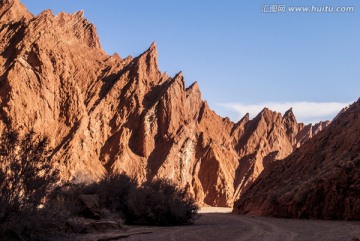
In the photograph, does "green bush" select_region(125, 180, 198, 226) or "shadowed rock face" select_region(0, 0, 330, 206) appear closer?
"green bush" select_region(125, 180, 198, 226)

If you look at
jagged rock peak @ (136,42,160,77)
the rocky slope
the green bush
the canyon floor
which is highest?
jagged rock peak @ (136,42,160,77)

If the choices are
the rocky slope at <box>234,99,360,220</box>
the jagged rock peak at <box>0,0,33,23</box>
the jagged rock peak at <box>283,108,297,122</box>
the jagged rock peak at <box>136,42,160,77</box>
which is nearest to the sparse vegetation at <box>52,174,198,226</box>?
the rocky slope at <box>234,99,360,220</box>

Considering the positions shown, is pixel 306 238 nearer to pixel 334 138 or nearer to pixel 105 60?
pixel 334 138

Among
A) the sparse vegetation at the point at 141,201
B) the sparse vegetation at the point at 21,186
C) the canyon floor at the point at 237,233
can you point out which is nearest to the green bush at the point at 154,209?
the sparse vegetation at the point at 141,201

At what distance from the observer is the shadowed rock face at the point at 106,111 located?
60.9 m

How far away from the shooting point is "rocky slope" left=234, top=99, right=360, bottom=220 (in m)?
26.3

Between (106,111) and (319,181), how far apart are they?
52.0 m

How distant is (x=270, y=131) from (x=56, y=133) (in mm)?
82197

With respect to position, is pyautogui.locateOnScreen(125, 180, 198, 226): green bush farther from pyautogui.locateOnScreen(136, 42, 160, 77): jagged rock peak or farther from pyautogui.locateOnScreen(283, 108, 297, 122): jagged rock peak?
pyautogui.locateOnScreen(283, 108, 297, 122): jagged rock peak

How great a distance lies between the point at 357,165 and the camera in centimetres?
2741

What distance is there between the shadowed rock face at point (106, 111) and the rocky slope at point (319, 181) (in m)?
13.2

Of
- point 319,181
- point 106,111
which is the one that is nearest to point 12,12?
point 106,111

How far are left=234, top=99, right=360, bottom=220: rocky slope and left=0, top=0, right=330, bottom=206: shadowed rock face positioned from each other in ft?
43.3

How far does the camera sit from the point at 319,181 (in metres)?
29.4
